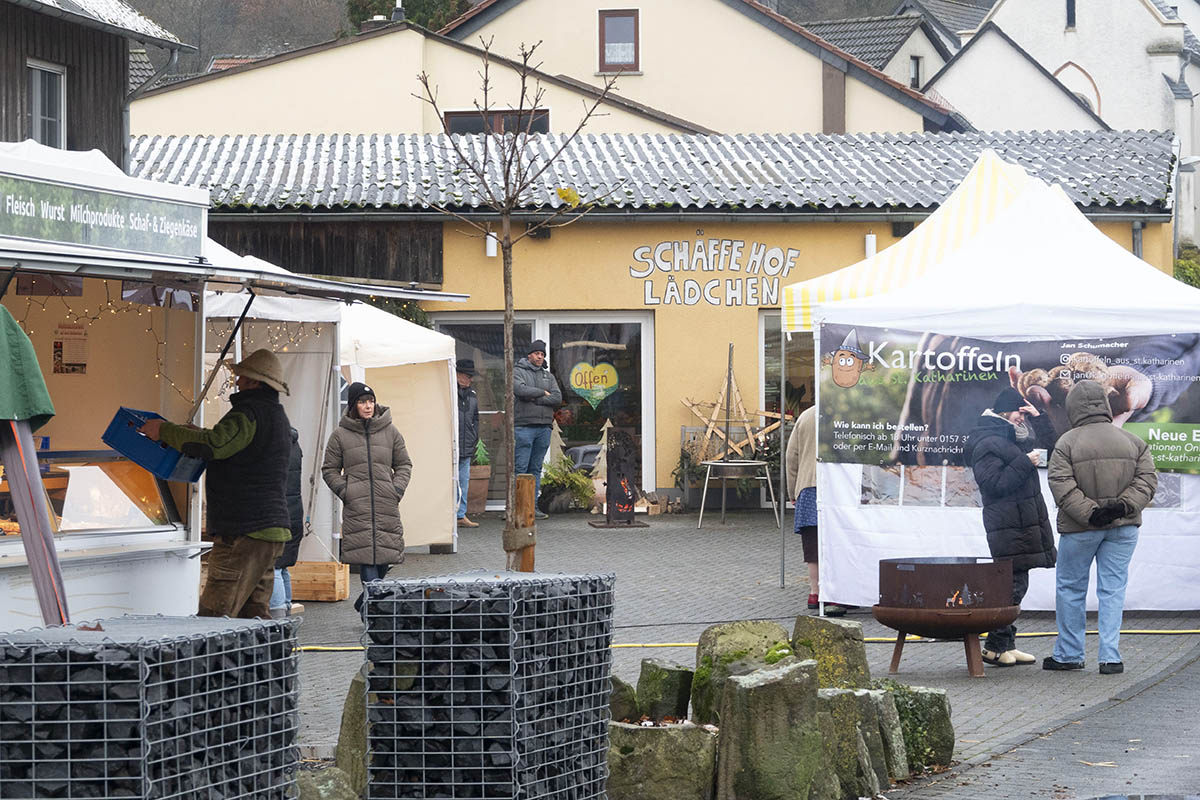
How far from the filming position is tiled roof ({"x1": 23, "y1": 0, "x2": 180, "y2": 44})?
706 inches

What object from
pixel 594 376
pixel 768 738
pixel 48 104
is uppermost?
pixel 48 104

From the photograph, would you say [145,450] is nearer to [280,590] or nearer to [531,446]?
[280,590]

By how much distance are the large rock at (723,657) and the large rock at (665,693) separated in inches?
2.2

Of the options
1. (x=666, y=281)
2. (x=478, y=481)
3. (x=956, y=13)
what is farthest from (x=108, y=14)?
(x=956, y=13)

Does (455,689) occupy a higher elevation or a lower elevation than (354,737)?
higher

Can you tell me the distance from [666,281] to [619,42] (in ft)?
46.0

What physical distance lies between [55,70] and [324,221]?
12.2 feet

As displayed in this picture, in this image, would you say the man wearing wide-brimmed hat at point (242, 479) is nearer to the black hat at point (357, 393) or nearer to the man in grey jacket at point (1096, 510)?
the black hat at point (357, 393)

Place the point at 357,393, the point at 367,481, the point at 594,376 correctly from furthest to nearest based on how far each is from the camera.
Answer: the point at 594,376
the point at 357,393
the point at 367,481

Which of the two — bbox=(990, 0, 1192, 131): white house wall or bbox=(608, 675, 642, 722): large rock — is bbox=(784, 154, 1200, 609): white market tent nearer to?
bbox=(608, 675, 642, 722): large rock

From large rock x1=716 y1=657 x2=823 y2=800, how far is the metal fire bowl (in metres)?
3.65

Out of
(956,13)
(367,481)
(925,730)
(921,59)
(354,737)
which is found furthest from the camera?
(956,13)

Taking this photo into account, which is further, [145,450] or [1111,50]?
[1111,50]

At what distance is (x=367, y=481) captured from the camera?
11.9 meters
